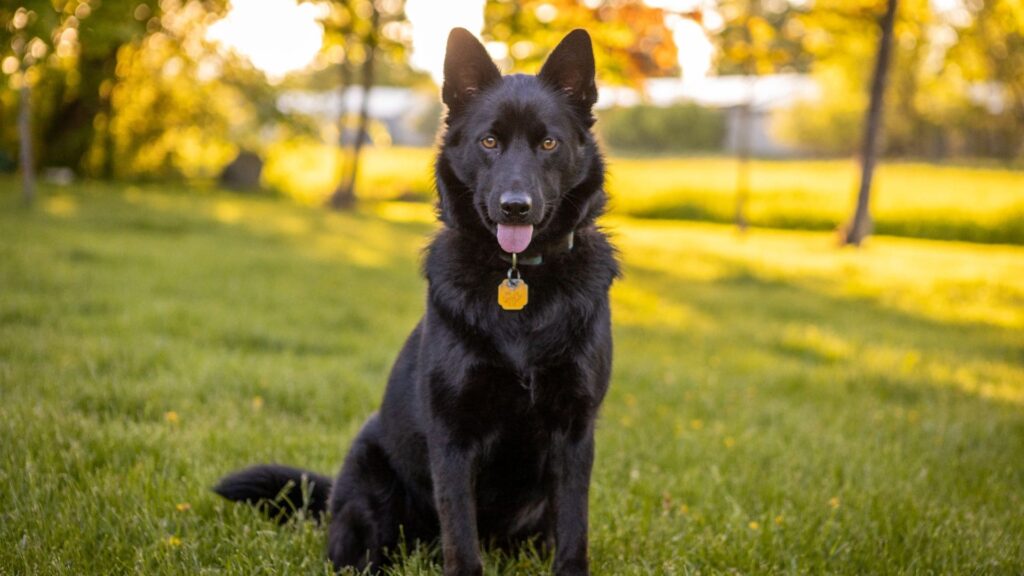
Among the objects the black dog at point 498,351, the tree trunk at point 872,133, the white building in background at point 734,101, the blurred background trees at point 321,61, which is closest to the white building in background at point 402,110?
the white building in background at point 734,101

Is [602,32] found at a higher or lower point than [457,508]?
higher

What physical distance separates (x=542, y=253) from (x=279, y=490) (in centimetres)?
145

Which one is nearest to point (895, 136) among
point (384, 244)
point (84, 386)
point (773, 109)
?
point (773, 109)

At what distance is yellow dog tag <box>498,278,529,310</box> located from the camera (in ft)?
8.95

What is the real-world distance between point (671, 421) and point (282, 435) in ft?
→ 7.50

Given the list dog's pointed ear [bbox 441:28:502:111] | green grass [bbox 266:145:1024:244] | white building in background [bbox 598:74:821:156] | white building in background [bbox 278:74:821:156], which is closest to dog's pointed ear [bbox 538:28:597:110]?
dog's pointed ear [bbox 441:28:502:111]

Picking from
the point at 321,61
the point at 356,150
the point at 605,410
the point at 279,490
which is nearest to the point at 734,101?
the point at 321,61

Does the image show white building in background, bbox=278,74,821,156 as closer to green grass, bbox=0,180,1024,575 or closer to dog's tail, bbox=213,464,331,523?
green grass, bbox=0,180,1024,575

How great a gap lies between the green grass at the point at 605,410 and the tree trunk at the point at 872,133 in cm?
443

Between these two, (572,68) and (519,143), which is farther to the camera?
(572,68)

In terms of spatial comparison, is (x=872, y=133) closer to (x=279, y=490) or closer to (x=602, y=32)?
(x=602, y=32)

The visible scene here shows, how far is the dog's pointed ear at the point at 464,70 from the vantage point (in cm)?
296

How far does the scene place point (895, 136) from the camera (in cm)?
4053

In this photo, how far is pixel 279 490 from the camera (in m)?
3.31
